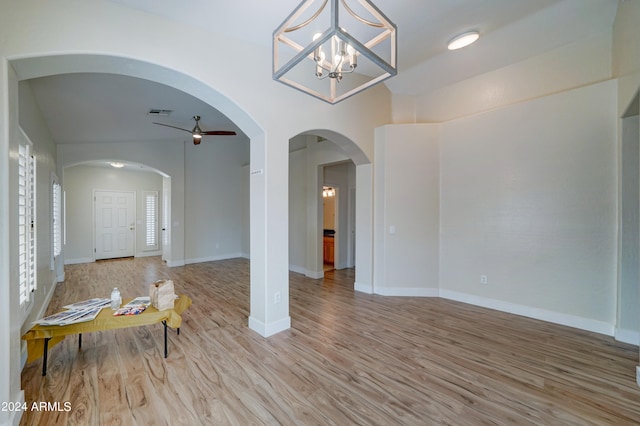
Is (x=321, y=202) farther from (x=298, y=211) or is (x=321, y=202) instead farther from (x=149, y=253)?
(x=149, y=253)

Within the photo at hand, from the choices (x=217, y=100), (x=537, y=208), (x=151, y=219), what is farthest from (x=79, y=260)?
(x=537, y=208)

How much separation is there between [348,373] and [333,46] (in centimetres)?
262

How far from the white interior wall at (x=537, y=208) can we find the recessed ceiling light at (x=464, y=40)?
108 cm

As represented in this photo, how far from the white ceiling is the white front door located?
13.1 feet

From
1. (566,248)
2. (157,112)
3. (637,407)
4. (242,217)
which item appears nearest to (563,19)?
(566,248)

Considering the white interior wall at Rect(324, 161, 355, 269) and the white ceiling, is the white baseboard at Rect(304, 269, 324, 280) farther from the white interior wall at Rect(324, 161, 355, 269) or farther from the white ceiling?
the white ceiling

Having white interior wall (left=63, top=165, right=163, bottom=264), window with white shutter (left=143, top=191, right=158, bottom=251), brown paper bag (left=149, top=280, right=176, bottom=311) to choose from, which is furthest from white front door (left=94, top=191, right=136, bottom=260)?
brown paper bag (left=149, top=280, right=176, bottom=311)

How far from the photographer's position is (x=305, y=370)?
2.39 metres

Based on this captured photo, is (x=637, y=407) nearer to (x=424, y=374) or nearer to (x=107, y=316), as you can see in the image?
(x=424, y=374)

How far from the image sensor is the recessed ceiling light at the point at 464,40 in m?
3.20

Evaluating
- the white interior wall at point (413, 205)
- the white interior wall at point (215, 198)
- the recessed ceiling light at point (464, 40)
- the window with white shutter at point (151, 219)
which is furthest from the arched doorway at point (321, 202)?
the window with white shutter at point (151, 219)

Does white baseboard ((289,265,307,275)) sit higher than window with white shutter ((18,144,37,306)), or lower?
lower

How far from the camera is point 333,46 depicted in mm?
1867

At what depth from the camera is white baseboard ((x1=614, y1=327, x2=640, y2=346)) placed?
279 cm
